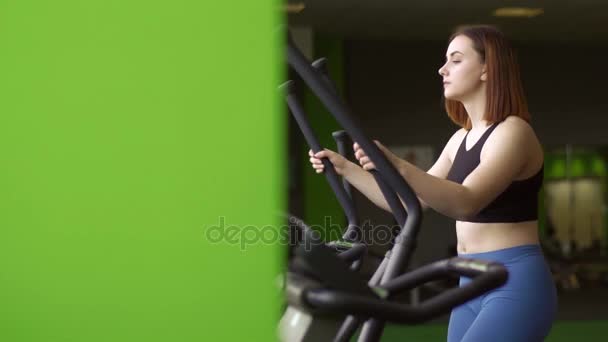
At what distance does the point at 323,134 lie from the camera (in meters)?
8.74

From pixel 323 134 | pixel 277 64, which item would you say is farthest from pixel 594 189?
pixel 277 64

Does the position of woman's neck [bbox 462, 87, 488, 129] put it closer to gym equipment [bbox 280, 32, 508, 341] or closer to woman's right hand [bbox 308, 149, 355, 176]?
woman's right hand [bbox 308, 149, 355, 176]

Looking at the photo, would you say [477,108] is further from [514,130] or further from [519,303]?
[519,303]

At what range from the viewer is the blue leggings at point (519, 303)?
76.8 inches

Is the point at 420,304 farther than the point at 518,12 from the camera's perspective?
No

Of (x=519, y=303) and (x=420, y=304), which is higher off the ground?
(x=420, y=304)

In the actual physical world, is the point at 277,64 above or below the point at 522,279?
above

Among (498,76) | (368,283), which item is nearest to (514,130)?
(498,76)

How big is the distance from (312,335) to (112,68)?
542cm

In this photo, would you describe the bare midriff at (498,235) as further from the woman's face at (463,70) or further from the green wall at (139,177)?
the green wall at (139,177)

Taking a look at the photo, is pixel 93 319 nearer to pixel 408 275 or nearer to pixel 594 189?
pixel 408 275

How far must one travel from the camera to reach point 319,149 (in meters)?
2.09

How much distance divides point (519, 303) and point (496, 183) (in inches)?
10.8

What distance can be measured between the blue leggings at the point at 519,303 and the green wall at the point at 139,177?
902 mm
